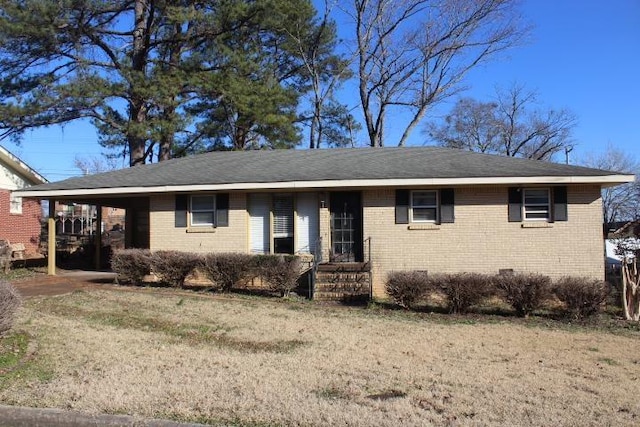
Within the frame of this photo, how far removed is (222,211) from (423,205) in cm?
523

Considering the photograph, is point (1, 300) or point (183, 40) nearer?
point (1, 300)

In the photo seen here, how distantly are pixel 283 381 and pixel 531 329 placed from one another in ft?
17.2

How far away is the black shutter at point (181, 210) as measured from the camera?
49.4 feet

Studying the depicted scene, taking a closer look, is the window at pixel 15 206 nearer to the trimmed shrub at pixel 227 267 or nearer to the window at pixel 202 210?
the window at pixel 202 210

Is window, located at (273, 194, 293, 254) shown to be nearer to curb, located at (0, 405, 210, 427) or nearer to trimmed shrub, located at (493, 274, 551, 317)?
trimmed shrub, located at (493, 274, 551, 317)

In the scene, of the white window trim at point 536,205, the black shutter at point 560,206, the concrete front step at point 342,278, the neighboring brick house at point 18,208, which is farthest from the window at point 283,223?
the neighboring brick house at point 18,208

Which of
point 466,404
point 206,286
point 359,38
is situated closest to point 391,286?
point 206,286

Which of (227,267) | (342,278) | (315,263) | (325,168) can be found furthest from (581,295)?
(227,267)

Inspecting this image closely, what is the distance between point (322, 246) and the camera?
1468 centimetres

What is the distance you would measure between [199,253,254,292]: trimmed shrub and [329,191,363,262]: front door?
9.42 feet

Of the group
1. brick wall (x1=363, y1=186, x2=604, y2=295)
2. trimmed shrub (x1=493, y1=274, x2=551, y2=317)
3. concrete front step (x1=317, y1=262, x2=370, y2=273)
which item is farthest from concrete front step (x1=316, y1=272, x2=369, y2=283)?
trimmed shrub (x1=493, y1=274, x2=551, y2=317)

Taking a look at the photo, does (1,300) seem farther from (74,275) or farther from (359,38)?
(359,38)

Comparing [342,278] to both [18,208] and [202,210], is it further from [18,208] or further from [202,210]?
[18,208]

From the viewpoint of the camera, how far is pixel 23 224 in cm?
2397
